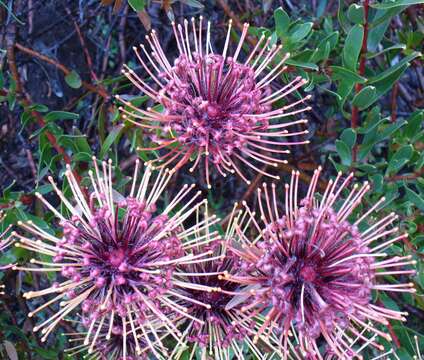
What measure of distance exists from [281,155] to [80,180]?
0.68 meters

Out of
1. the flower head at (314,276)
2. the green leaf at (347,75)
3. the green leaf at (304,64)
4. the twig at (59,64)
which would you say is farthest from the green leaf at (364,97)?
the twig at (59,64)

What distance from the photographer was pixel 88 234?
105 centimetres

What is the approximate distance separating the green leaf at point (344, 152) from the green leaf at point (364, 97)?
0.10 metres

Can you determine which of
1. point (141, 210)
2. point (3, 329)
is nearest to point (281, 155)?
point (141, 210)

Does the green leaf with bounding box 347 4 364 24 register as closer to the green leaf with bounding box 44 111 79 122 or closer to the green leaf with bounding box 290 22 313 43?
the green leaf with bounding box 290 22 313 43

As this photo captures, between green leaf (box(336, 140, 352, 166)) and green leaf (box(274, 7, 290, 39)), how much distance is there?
28 centimetres

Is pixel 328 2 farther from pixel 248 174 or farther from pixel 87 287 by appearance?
pixel 87 287

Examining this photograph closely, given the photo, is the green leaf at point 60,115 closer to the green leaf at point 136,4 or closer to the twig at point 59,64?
the twig at point 59,64

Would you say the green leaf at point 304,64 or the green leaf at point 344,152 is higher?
the green leaf at point 304,64

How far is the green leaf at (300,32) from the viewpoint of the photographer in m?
1.24

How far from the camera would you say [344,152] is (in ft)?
4.49

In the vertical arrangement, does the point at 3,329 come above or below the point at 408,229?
below

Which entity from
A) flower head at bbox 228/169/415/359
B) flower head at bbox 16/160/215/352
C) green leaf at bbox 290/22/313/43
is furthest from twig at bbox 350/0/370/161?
flower head at bbox 16/160/215/352

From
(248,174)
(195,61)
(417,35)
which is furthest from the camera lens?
(248,174)
